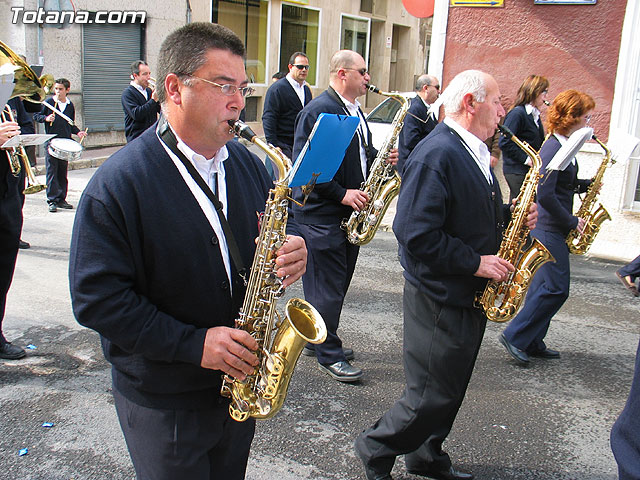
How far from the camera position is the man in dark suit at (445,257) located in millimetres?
3002

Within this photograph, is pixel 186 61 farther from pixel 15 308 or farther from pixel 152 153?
pixel 15 308

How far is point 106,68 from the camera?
47.2 ft

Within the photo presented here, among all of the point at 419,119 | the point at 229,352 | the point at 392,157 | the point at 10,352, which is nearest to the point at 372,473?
the point at 229,352

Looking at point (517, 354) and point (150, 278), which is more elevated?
point (150, 278)

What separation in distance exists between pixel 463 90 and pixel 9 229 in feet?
10.6

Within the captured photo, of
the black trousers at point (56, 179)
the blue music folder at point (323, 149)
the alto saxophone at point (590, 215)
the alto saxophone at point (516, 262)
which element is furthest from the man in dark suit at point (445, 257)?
the black trousers at point (56, 179)

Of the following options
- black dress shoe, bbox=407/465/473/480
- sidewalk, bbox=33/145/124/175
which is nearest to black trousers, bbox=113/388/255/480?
black dress shoe, bbox=407/465/473/480

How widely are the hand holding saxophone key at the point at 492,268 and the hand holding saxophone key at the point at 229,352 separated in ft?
4.62

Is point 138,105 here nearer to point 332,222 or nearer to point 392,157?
point 392,157

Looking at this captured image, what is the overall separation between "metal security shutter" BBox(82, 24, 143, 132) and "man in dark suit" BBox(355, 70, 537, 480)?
12.6m

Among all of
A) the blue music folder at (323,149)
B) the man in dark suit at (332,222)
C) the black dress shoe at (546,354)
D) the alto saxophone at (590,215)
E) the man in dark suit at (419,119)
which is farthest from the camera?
the man in dark suit at (419,119)

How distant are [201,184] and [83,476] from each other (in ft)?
6.78

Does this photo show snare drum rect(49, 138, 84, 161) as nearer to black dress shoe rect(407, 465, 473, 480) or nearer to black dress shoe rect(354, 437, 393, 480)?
Answer: black dress shoe rect(354, 437, 393, 480)

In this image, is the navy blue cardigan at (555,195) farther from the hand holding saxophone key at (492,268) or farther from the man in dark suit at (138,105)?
the man in dark suit at (138,105)
